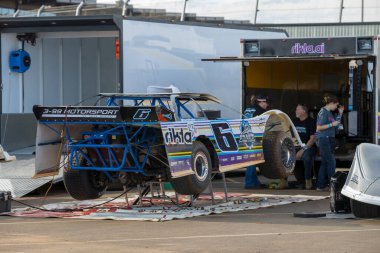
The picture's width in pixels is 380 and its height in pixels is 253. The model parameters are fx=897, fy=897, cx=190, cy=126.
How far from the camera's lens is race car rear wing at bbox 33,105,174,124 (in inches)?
487

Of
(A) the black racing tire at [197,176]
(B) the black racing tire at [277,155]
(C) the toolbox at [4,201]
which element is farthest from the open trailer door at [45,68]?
(A) the black racing tire at [197,176]

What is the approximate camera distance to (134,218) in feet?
41.0

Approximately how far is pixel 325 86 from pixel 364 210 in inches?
323

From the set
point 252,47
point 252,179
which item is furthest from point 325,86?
point 252,179

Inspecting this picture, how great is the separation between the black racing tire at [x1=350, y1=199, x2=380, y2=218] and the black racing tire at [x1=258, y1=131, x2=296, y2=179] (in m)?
3.05

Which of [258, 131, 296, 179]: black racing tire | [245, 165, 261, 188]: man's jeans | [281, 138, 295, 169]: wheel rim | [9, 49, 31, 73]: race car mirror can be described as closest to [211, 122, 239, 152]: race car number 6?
[258, 131, 296, 179]: black racing tire

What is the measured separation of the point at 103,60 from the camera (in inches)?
872

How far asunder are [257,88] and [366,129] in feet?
8.54

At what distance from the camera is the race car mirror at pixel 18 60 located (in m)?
19.0

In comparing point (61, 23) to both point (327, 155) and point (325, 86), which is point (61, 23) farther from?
point (327, 155)

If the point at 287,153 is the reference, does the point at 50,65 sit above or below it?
above

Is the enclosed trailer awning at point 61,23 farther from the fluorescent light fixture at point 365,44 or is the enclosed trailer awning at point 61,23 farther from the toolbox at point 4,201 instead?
the toolbox at point 4,201

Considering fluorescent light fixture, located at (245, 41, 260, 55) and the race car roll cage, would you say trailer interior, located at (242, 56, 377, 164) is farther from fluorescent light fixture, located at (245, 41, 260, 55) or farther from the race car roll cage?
the race car roll cage

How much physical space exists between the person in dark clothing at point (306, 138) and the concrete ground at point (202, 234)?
400 cm
